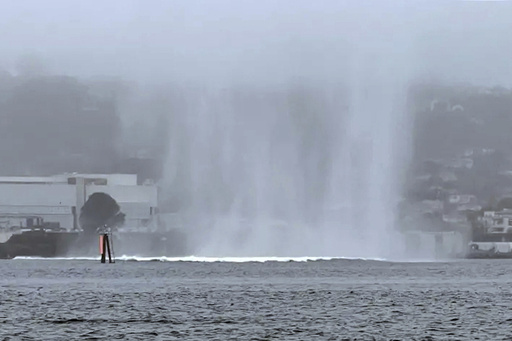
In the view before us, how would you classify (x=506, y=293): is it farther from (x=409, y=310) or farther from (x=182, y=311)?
(x=182, y=311)

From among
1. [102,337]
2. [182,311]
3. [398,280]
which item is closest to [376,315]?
[182,311]

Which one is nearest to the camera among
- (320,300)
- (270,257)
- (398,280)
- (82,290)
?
(320,300)

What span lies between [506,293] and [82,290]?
24938mm

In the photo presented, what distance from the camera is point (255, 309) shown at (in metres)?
52.4

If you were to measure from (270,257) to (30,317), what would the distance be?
93.0 m

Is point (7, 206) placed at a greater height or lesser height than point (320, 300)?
greater

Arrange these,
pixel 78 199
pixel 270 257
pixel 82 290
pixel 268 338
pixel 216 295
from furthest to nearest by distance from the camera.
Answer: pixel 78 199 → pixel 270 257 → pixel 82 290 → pixel 216 295 → pixel 268 338

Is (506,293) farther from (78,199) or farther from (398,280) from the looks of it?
(78,199)

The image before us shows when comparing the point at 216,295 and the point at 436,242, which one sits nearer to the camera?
the point at 216,295

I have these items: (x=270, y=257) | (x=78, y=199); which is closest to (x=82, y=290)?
(x=270, y=257)

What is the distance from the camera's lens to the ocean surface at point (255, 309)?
4150 cm

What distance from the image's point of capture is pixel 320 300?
191ft

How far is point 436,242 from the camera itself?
152 m

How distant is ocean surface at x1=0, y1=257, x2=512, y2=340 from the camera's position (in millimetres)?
41500
